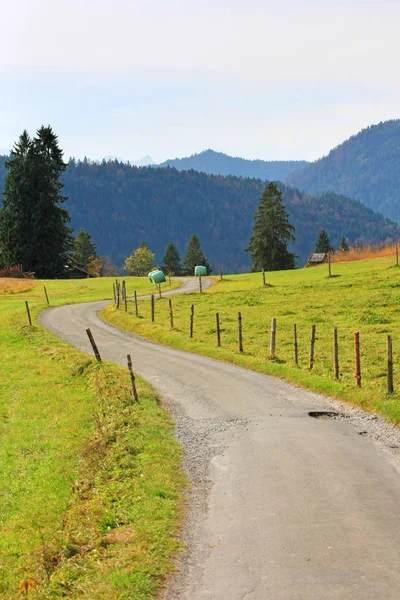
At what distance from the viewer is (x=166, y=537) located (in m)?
13.9

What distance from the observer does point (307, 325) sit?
4534cm

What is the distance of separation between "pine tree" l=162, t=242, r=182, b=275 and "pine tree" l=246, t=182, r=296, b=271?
54.1 meters

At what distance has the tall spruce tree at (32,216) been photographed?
117 m

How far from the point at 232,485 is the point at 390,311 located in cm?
3340

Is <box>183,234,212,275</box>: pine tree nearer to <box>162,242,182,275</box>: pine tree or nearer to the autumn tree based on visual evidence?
<box>162,242,182,275</box>: pine tree

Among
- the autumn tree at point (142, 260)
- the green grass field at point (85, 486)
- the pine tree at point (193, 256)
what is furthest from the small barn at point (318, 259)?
the green grass field at point (85, 486)

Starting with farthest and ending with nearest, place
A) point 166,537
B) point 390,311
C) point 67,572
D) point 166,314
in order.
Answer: point 166,314, point 390,311, point 166,537, point 67,572

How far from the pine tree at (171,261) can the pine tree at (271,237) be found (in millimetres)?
54060

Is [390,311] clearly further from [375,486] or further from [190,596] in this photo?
[190,596]

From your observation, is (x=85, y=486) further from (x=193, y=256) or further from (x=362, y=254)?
(x=193, y=256)

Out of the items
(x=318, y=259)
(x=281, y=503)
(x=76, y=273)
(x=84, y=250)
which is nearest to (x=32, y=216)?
(x=76, y=273)

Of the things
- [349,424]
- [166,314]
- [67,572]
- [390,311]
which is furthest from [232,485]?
[166,314]

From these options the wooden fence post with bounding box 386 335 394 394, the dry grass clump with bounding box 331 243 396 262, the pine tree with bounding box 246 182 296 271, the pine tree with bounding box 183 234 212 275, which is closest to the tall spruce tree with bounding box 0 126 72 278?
the pine tree with bounding box 246 182 296 271

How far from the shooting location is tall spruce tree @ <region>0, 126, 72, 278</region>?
117 m
